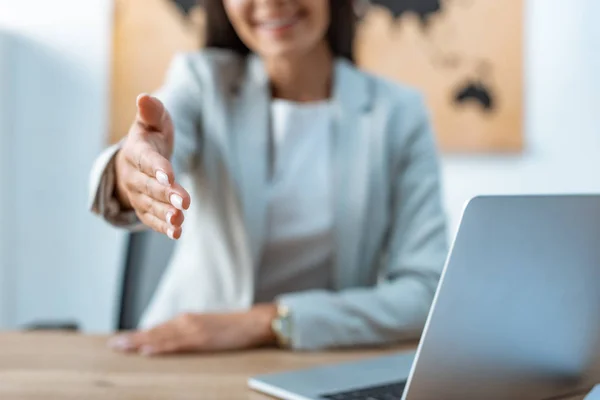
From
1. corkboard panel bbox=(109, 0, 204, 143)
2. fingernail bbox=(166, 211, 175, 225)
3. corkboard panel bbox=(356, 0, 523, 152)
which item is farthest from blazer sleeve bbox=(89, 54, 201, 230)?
corkboard panel bbox=(356, 0, 523, 152)

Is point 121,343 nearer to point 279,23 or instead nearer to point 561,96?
point 279,23

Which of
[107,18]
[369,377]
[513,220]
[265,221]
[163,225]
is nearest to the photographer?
[513,220]

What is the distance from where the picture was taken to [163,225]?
2.08 feet

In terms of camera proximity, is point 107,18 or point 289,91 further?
point 107,18

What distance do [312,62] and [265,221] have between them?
0.35 meters

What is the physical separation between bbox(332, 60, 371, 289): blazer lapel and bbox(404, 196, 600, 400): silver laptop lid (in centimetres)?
62

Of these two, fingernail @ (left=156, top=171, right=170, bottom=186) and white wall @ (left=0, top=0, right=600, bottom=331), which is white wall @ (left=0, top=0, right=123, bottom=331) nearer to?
white wall @ (left=0, top=0, right=600, bottom=331)

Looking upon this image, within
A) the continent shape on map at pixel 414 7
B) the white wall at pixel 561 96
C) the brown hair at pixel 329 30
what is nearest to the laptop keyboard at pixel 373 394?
the brown hair at pixel 329 30

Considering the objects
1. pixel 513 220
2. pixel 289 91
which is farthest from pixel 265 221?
pixel 513 220

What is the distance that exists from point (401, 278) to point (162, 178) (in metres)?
0.60

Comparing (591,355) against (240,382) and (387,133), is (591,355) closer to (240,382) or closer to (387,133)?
(240,382)

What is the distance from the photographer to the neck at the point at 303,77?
132 cm

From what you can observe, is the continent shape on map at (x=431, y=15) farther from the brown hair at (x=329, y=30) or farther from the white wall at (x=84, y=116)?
the brown hair at (x=329, y=30)

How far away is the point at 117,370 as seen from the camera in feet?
2.71
